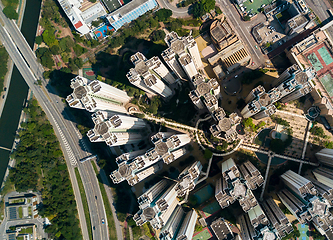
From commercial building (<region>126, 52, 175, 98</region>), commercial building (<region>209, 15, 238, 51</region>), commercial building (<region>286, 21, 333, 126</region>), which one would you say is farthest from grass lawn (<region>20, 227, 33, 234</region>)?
commercial building (<region>286, 21, 333, 126</region>)

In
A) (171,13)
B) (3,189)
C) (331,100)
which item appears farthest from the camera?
(3,189)

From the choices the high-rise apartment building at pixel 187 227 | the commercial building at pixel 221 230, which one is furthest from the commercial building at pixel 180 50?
the commercial building at pixel 221 230

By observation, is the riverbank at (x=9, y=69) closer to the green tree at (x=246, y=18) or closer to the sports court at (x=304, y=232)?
the green tree at (x=246, y=18)

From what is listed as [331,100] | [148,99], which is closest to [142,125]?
[148,99]

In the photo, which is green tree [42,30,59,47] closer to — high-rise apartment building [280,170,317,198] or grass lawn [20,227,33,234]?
grass lawn [20,227,33,234]

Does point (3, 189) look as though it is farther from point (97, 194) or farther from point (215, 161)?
point (215, 161)

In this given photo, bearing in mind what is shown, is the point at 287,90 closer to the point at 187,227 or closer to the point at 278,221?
the point at 278,221

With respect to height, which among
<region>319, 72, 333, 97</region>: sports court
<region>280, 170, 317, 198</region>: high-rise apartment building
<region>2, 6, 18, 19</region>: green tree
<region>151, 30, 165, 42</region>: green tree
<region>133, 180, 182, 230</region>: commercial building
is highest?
<region>2, 6, 18, 19</region>: green tree
